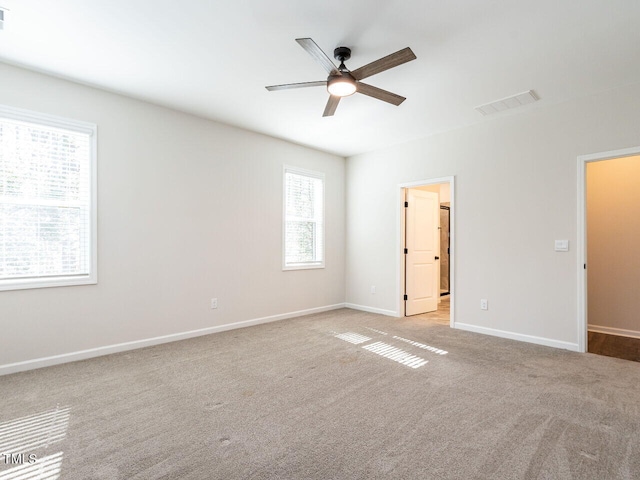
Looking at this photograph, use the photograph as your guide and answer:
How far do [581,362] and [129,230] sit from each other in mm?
4822

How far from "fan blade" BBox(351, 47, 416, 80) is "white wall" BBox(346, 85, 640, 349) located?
2.43 metres

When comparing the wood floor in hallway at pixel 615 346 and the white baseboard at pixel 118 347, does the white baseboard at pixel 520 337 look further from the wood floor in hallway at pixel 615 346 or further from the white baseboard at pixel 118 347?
the white baseboard at pixel 118 347

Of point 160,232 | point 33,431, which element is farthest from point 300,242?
point 33,431

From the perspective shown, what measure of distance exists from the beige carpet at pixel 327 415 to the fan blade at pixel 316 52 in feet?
8.13

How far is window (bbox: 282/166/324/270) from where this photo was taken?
207 inches

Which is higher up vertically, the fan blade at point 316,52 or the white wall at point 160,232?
the fan blade at point 316,52

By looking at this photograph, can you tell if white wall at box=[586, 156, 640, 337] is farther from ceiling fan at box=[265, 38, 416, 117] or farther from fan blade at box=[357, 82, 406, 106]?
ceiling fan at box=[265, 38, 416, 117]

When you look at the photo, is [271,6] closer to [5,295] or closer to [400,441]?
[400,441]

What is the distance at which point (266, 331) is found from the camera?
4.39 m

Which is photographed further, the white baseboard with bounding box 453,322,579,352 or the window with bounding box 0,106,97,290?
the white baseboard with bounding box 453,322,579,352

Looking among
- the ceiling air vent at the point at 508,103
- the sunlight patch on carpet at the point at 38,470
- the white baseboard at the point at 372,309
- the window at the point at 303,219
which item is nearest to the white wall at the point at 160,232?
the window at the point at 303,219

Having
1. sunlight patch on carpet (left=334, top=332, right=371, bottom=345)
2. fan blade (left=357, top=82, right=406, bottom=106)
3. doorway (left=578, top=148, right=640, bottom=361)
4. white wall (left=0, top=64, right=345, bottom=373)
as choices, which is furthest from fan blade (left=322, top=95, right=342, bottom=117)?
doorway (left=578, top=148, right=640, bottom=361)

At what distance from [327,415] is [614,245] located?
445 cm

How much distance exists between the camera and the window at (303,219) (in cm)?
527
